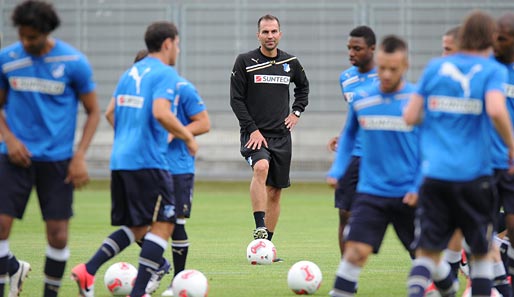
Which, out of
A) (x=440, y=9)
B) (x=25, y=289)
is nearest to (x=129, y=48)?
(x=440, y=9)

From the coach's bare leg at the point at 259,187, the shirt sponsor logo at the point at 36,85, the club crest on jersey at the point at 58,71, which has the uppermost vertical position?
the club crest on jersey at the point at 58,71

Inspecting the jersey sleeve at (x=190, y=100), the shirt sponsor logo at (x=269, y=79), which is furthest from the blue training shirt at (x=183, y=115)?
the shirt sponsor logo at (x=269, y=79)

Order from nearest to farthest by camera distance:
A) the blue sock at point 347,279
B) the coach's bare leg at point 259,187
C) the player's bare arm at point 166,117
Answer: the blue sock at point 347,279
the player's bare arm at point 166,117
the coach's bare leg at point 259,187

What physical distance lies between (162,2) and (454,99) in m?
19.0

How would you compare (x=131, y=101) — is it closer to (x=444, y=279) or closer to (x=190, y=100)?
(x=190, y=100)

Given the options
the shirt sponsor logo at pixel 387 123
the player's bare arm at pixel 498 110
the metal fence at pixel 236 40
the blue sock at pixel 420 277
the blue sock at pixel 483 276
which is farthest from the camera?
the metal fence at pixel 236 40

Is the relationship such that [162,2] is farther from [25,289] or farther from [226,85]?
[25,289]

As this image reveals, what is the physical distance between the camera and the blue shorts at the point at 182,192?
31.0 ft

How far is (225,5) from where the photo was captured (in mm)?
24797

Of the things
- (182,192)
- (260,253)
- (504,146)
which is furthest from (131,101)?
(260,253)

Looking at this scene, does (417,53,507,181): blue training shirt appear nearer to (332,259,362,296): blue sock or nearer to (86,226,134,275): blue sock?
(332,259,362,296): blue sock

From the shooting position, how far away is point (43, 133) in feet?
25.6

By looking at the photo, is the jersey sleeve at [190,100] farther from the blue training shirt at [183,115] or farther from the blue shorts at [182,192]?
the blue shorts at [182,192]

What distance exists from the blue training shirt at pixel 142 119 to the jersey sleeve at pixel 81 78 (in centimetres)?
56
